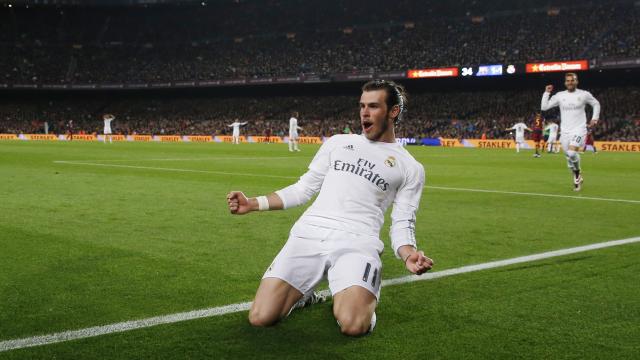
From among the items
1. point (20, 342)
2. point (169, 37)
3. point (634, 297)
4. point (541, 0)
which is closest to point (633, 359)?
point (634, 297)

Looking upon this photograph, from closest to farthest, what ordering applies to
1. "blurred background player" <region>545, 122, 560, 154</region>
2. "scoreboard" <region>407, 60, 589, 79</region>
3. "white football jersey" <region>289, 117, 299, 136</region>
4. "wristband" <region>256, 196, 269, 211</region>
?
"wristband" <region>256, 196, 269, 211</region>
"white football jersey" <region>289, 117, 299, 136</region>
"blurred background player" <region>545, 122, 560, 154</region>
"scoreboard" <region>407, 60, 589, 79</region>

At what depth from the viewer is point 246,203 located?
15.0 ft

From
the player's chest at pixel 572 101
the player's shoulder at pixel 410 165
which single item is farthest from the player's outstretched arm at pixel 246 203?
the player's chest at pixel 572 101

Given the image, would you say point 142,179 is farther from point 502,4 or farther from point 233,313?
point 502,4

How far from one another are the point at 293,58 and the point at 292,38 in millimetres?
3716

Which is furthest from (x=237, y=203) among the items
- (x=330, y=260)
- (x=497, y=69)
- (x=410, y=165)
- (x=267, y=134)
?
(x=267, y=134)

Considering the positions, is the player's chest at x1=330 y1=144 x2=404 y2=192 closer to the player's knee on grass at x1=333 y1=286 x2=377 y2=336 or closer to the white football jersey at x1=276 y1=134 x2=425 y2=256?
the white football jersey at x1=276 y1=134 x2=425 y2=256

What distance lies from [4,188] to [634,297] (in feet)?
38.2

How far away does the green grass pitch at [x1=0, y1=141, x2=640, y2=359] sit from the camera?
386 centimetres

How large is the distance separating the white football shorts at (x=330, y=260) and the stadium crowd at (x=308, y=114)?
38.9m

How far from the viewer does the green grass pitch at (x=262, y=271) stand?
3861mm

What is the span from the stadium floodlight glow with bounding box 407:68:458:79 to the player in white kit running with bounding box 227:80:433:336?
4384cm

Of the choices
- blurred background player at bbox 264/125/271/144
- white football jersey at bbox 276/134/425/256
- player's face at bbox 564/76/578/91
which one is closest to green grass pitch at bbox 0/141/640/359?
white football jersey at bbox 276/134/425/256

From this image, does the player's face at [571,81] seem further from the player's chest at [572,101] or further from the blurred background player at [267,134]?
the blurred background player at [267,134]
